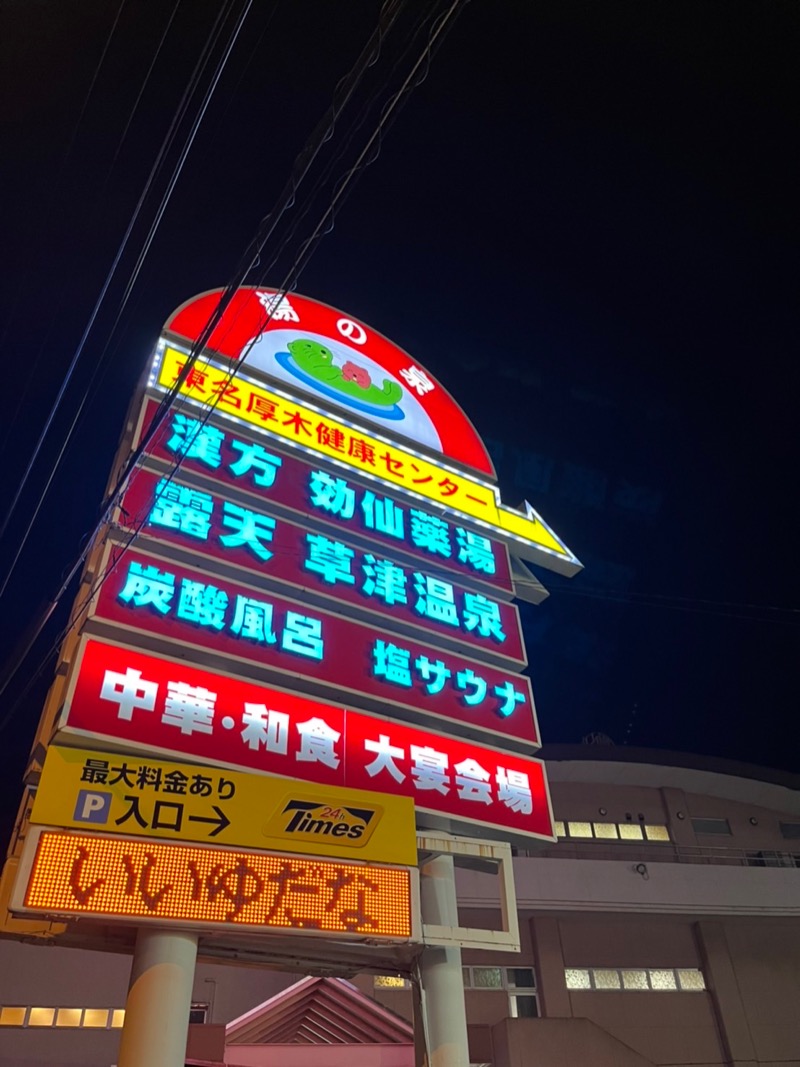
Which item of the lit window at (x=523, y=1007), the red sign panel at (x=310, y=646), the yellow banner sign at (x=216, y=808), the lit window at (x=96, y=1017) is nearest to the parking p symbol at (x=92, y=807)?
the yellow banner sign at (x=216, y=808)

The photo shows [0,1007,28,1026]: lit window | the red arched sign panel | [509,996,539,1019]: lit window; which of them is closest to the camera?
the red arched sign panel

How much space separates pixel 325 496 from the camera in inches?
395

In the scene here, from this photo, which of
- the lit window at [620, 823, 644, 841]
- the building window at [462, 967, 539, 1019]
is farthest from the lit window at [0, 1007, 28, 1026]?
the lit window at [620, 823, 644, 841]

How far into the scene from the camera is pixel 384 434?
1172 centimetres

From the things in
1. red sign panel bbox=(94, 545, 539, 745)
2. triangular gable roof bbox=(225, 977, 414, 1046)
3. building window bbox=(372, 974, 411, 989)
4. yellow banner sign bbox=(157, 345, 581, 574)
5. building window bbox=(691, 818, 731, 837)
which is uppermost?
yellow banner sign bbox=(157, 345, 581, 574)

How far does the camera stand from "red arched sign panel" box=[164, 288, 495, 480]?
11.2 m

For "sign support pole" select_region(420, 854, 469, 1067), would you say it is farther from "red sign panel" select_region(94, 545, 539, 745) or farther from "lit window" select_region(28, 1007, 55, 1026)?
"lit window" select_region(28, 1007, 55, 1026)

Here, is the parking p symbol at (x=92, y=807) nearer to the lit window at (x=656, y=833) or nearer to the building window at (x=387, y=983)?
the building window at (x=387, y=983)

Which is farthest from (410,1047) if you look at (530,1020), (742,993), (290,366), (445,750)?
(742,993)

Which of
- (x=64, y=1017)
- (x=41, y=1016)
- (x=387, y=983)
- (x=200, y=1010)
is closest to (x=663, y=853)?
(x=387, y=983)

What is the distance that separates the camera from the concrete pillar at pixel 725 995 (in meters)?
16.4

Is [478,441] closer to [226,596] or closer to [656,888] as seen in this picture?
[226,596]

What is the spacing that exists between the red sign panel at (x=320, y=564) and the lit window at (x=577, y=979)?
1148 centimetres

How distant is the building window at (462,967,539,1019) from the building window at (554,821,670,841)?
140 inches
